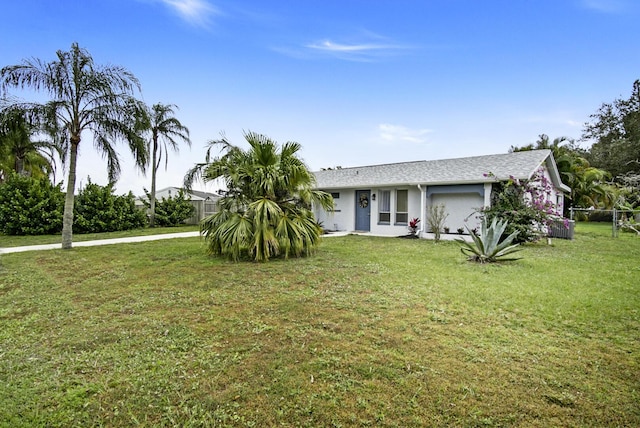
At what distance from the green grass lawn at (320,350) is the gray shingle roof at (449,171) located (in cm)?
720

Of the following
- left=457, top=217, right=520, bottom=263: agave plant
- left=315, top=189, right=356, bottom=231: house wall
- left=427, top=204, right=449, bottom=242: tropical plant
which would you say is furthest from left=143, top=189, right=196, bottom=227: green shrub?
left=457, top=217, right=520, bottom=263: agave plant

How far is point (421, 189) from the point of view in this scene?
48.1 feet

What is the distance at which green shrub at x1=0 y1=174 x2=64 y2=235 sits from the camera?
1402 cm

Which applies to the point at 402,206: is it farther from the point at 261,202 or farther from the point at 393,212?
the point at 261,202

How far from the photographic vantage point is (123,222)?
56.1 feet

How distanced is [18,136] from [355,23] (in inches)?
458

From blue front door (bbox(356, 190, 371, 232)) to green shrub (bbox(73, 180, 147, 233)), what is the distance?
38.5 ft

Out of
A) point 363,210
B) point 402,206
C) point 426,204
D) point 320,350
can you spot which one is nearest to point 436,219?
point 426,204

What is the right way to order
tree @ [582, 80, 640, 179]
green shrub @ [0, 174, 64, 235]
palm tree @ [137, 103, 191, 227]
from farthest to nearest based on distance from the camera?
1. tree @ [582, 80, 640, 179]
2. palm tree @ [137, 103, 191, 227]
3. green shrub @ [0, 174, 64, 235]

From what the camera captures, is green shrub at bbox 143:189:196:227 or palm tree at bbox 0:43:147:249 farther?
green shrub at bbox 143:189:196:227

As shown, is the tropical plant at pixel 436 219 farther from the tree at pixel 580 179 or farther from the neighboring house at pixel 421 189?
the tree at pixel 580 179

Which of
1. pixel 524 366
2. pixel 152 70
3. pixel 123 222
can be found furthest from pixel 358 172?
pixel 524 366

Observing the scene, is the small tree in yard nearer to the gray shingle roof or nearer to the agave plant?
the gray shingle roof

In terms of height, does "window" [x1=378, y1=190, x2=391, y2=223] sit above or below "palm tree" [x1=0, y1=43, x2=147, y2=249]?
below
